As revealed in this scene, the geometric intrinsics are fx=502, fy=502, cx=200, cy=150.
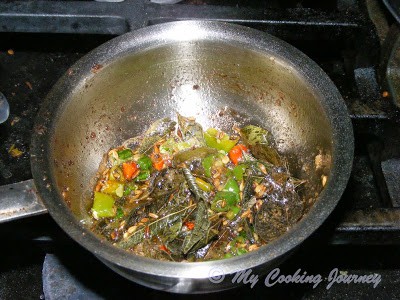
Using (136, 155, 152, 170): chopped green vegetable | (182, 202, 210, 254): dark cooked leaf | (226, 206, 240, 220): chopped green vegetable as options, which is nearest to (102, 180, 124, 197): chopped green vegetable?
(136, 155, 152, 170): chopped green vegetable

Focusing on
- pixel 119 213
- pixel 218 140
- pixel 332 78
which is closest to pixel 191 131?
pixel 218 140

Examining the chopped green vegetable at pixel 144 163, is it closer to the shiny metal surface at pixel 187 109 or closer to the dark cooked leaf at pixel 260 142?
the shiny metal surface at pixel 187 109

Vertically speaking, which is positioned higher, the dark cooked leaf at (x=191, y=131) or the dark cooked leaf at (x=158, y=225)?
the dark cooked leaf at (x=191, y=131)

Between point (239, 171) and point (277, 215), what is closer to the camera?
point (277, 215)

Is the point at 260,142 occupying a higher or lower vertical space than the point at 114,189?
higher

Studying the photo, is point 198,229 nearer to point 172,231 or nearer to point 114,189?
point 172,231

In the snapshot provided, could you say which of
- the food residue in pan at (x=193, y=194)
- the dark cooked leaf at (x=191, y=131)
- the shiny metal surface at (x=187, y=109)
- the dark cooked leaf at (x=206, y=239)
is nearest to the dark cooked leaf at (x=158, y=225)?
the food residue in pan at (x=193, y=194)
